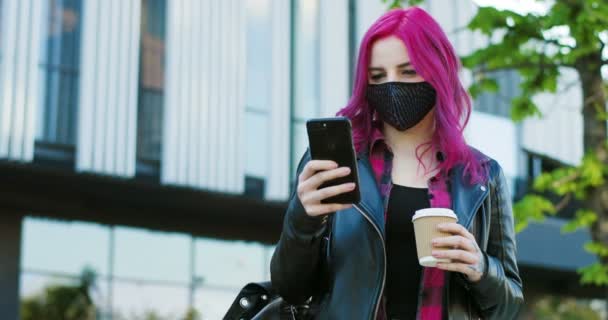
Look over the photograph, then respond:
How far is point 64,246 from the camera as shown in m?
15.5

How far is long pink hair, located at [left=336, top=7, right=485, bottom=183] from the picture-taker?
8.94ft

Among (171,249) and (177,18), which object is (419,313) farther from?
(171,249)

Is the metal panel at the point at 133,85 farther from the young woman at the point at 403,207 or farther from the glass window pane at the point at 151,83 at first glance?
the young woman at the point at 403,207

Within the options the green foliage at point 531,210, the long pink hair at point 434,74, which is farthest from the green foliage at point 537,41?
the long pink hair at point 434,74

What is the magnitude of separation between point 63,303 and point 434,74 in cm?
1343

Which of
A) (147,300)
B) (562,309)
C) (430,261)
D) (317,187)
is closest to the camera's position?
(430,261)

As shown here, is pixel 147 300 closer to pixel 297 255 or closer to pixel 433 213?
pixel 297 255

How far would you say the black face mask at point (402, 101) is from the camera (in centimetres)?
273

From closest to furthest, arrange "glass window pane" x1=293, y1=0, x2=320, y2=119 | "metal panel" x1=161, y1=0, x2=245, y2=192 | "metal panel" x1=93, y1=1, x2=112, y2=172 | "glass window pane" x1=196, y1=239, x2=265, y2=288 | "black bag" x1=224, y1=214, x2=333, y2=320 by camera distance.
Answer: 1. "black bag" x1=224, y1=214, x2=333, y2=320
2. "metal panel" x1=93, y1=1, x2=112, y2=172
3. "metal panel" x1=161, y1=0, x2=245, y2=192
4. "glass window pane" x1=293, y1=0, x2=320, y2=119
5. "glass window pane" x1=196, y1=239, x2=265, y2=288

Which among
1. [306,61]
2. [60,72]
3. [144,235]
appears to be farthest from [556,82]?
[144,235]

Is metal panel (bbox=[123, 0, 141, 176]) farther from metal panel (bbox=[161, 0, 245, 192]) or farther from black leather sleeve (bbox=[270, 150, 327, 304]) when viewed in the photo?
black leather sleeve (bbox=[270, 150, 327, 304])

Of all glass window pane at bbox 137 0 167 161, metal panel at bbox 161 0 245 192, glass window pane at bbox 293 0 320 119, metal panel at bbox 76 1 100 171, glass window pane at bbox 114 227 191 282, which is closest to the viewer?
metal panel at bbox 76 1 100 171

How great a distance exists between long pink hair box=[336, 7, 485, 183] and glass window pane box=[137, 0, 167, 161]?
1203cm

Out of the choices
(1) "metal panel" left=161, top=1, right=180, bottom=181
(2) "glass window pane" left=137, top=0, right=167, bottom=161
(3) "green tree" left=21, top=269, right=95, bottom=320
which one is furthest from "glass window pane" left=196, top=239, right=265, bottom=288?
(2) "glass window pane" left=137, top=0, right=167, bottom=161
